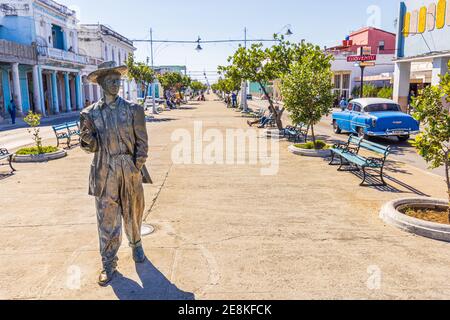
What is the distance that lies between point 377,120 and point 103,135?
A: 41.2ft

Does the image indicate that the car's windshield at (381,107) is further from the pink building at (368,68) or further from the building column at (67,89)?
the building column at (67,89)

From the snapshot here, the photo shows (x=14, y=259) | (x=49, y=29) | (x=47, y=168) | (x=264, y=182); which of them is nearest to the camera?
(x=14, y=259)

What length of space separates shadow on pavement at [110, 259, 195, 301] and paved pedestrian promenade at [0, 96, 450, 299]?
2cm

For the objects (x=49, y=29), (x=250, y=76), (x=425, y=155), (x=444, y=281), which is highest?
(x=49, y=29)

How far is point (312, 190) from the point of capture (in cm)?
871

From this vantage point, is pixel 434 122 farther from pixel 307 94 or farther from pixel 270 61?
pixel 270 61

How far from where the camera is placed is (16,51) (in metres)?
28.8

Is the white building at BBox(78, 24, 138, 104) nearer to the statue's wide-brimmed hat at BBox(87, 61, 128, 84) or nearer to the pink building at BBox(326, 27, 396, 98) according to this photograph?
the pink building at BBox(326, 27, 396, 98)

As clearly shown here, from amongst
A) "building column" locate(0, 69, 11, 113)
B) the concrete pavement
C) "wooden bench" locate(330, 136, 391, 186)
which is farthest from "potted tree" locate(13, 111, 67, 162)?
"building column" locate(0, 69, 11, 113)

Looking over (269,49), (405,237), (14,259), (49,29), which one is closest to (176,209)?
(14,259)

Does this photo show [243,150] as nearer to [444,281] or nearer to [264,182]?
[264,182]

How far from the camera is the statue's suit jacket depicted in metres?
4.51

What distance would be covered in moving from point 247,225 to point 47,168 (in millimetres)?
7151

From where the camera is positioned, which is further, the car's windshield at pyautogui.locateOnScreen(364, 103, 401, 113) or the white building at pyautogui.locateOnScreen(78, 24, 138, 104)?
the white building at pyautogui.locateOnScreen(78, 24, 138, 104)
